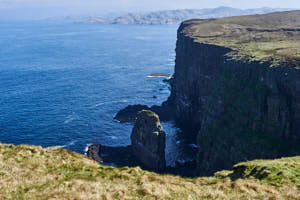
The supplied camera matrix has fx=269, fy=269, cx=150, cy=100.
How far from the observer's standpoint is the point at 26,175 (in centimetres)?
2527

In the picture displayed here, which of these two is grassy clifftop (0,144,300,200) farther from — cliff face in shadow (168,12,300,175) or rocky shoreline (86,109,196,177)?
rocky shoreline (86,109,196,177)

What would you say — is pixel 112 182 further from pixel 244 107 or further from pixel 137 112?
pixel 137 112

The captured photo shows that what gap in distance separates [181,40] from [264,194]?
353 ft

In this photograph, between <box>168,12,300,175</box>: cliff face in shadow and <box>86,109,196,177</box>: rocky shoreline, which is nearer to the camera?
<box>168,12,300,175</box>: cliff face in shadow

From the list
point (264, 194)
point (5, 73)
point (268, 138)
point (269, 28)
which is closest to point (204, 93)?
point (268, 138)

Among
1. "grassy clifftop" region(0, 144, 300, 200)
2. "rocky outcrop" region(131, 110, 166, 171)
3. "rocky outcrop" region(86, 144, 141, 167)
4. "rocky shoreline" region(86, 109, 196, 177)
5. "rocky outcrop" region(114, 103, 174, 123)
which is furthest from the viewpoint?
"rocky outcrop" region(114, 103, 174, 123)

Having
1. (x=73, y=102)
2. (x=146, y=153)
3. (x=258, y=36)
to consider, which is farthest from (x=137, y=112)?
(x=258, y=36)

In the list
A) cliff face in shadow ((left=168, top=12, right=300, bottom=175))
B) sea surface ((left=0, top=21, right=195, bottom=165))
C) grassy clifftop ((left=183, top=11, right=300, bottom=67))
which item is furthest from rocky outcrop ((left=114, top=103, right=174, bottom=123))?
grassy clifftop ((left=183, top=11, right=300, bottom=67))

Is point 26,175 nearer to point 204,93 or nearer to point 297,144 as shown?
point 297,144

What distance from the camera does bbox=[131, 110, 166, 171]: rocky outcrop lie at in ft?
255

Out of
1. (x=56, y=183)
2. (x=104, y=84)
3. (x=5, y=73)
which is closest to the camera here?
(x=56, y=183)

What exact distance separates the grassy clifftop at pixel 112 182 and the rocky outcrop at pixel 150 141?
47.2 meters

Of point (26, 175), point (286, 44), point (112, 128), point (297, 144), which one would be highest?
point (286, 44)

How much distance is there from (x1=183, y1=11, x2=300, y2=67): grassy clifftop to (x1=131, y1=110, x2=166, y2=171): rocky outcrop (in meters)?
31.1
